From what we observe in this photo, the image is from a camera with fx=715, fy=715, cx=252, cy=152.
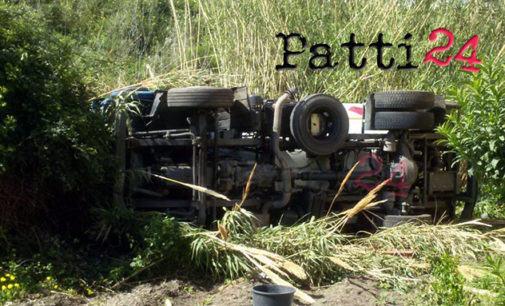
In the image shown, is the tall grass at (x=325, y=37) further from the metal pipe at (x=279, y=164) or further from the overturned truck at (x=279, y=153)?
the metal pipe at (x=279, y=164)

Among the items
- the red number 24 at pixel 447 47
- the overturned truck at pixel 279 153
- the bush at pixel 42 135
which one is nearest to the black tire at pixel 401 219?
the overturned truck at pixel 279 153

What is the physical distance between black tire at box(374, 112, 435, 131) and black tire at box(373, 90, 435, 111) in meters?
0.08

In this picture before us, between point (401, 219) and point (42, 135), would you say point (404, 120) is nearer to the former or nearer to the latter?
point (401, 219)

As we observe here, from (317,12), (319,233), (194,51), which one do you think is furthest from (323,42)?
(319,233)

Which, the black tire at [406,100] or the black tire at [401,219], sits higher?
the black tire at [406,100]

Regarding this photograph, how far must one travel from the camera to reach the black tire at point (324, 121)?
7.68 metres

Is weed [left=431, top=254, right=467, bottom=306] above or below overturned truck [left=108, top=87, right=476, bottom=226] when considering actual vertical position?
below

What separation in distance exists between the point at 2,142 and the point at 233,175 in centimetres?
239

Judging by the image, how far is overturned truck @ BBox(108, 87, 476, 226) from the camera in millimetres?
7035

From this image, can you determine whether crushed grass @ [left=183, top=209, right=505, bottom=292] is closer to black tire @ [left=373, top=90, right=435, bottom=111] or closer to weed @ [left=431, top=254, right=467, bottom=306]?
weed @ [left=431, top=254, right=467, bottom=306]

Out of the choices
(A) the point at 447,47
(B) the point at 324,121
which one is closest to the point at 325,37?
(A) the point at 447,47

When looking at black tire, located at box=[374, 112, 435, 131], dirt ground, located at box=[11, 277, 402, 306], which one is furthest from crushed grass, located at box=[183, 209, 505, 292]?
black tire, located at box=[374, 112, 435, 131]

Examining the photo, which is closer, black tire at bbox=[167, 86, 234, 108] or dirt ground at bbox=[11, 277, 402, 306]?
dirt ground at bbox=[11, 277, 402, 306]

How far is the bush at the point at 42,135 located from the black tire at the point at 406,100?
3099mm
